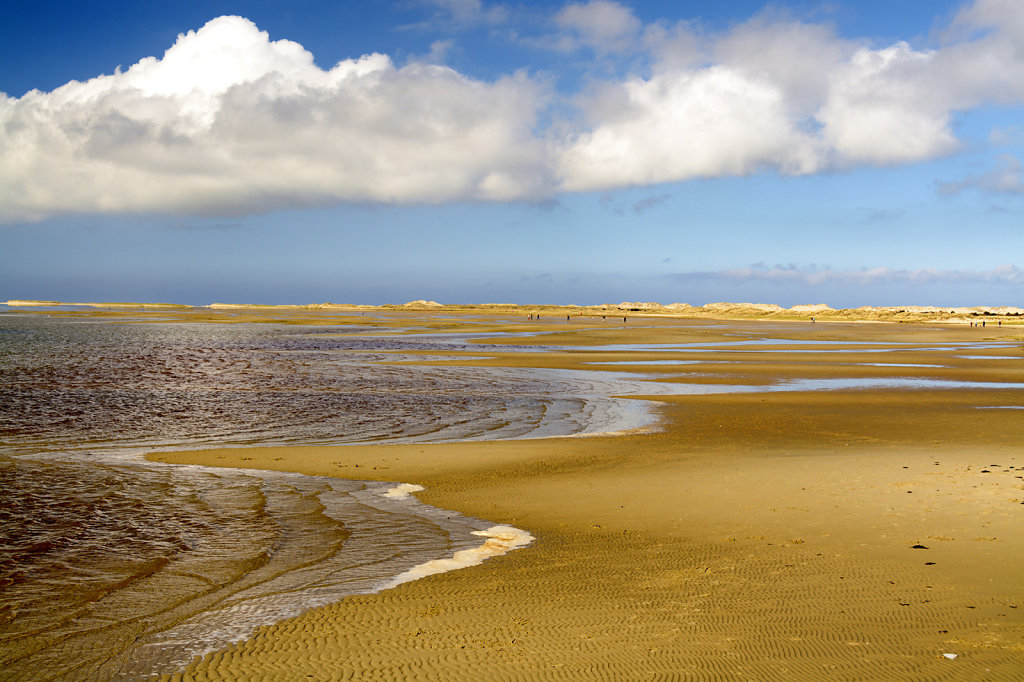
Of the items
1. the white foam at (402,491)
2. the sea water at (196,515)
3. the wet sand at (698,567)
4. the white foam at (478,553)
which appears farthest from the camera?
the white foam at (402,491)

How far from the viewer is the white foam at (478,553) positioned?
27.8ft

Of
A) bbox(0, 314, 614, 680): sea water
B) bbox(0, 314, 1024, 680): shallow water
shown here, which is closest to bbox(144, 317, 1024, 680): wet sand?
bbox(0, 314, 614, 680): sea water

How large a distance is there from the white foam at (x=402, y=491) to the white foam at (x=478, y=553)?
238 centimetres

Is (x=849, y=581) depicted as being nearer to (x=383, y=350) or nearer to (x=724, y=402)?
(x=724, y=402)

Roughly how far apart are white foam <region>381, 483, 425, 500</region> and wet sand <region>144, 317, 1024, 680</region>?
299 mm

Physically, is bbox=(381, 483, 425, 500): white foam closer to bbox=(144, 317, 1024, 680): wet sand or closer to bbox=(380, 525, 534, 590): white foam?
bbox=(144, 317, 1024, 680): wet sand

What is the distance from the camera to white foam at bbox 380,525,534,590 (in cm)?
848

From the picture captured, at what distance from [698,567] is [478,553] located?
2661mm

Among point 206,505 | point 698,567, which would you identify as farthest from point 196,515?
point 698,567

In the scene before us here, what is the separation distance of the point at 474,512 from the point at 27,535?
6028 mm

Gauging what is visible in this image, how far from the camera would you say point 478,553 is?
9.29 metres

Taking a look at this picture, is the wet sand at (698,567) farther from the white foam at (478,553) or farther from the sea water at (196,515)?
the sea water at (196,515)

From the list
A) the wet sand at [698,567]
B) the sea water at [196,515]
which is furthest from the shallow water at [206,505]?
the wet sand at [698,567]

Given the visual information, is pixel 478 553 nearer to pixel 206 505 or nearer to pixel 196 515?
pixel 196 515
